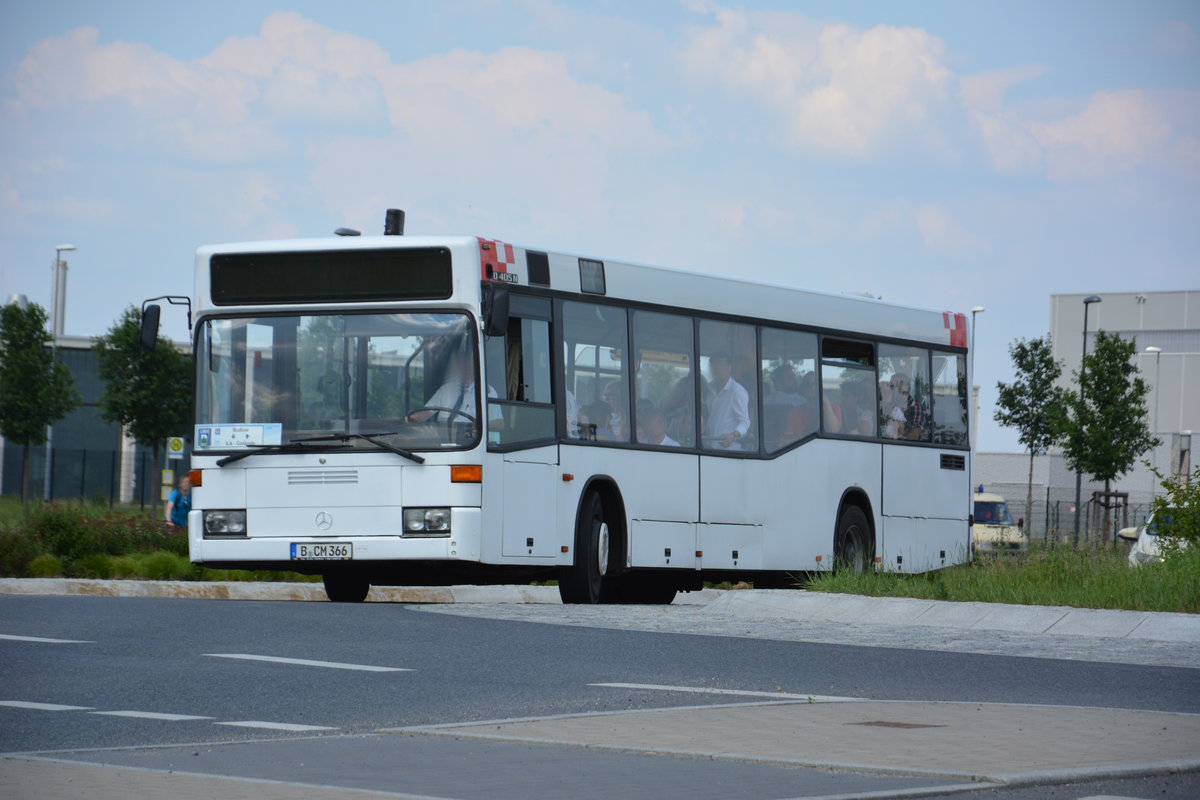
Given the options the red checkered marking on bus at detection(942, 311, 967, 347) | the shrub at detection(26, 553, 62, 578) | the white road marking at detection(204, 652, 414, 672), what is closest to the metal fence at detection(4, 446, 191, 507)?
the shrub at detection(26, 553, 62, 578)

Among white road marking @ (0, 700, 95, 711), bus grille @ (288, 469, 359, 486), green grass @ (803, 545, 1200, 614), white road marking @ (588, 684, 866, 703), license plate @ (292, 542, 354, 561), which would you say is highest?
bus grille @ (288, 469, 359, 486)

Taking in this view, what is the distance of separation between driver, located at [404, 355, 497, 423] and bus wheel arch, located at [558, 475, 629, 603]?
67.9 inches

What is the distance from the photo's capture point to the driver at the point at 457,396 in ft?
51.4

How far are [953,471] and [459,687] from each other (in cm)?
1298

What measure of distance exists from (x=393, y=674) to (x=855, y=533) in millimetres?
10453

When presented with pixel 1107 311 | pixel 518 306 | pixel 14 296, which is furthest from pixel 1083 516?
pixel 518 306

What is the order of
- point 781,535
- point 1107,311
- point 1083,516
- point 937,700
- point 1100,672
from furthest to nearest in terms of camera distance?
point 1107,311
point 1083,516
point 781,535
point 1100,672
point 937,700

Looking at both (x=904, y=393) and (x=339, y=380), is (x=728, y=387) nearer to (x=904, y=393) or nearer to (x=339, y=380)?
(x=904, y=393)

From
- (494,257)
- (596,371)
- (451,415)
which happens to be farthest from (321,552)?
(596,371)

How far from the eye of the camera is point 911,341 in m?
22.0

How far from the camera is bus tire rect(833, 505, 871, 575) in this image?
20500 mm

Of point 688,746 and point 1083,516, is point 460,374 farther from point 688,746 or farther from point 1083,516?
point 1083,516

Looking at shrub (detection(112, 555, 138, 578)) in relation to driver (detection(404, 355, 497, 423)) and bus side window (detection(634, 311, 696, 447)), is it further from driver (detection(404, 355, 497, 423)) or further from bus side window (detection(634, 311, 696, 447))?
driver (detection(404, 355, 497, 423))

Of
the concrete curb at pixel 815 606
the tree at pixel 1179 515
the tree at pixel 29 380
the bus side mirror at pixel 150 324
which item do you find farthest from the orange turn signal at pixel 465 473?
the tree at pixel 29 380
